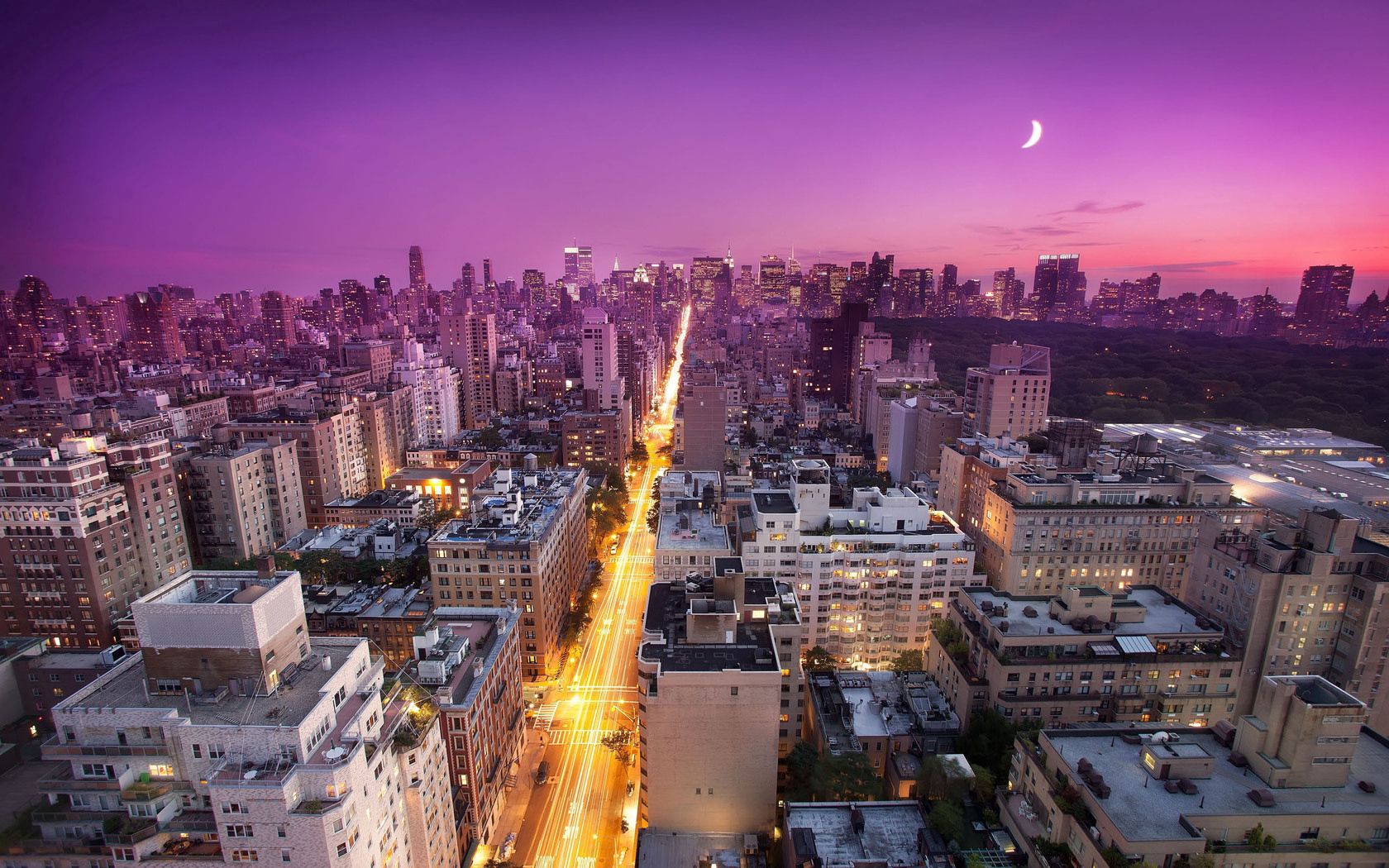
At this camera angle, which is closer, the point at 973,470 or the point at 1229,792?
the point at 1229,792

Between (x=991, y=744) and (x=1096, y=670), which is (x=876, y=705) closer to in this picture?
(x=991, y=744)

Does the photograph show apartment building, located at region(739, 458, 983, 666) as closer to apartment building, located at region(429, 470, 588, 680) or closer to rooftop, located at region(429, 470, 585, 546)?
apartment building, located at region(429, 470, 588, 680)

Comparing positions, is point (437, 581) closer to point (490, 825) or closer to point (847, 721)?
point (490, 825)

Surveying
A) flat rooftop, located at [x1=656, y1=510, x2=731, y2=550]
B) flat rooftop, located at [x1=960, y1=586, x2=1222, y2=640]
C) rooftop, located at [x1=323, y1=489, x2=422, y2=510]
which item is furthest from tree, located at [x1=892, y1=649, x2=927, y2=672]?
rooftop, located at [x1=323, y1=489, x2=422, y2=510]

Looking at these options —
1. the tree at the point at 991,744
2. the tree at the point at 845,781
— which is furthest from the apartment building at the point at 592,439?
the tree at the point at 845,781

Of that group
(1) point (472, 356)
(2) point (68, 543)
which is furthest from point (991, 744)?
(1) point (472, 356)

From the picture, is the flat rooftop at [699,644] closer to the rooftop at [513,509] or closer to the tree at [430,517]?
the rooftop at [513,509]
